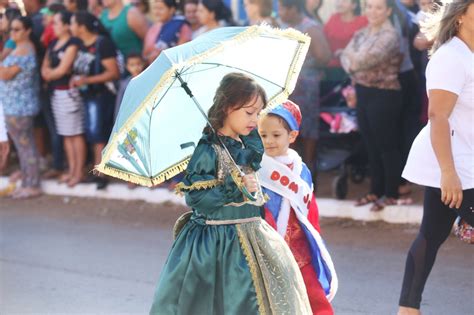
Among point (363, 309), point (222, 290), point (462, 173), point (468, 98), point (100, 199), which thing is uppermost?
point (468, 98)

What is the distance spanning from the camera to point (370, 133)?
28.5 feet

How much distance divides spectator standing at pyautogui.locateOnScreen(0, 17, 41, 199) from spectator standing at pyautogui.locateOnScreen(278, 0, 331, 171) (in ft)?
11.0

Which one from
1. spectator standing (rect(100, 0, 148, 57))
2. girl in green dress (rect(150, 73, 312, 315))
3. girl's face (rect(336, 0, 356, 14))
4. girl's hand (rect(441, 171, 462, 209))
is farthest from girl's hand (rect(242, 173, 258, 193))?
spectator standing (rect(100, 0, 148, 57))

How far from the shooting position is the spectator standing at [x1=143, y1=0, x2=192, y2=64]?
10039mm

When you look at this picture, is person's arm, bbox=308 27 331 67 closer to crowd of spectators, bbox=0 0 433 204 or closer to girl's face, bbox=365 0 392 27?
crowd of spectators, bbox=0 0 433 204

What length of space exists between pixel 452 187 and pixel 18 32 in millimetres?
7213

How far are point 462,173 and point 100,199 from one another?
247 inches

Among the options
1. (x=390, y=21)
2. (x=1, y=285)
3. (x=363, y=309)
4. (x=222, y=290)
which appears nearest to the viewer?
(x=222, y=290)

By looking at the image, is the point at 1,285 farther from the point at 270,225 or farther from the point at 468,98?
the point at 468,98

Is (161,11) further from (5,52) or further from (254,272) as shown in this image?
(254,272)

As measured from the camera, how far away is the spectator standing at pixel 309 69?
9.12 metres

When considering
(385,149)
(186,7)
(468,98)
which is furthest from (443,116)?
(186,7)

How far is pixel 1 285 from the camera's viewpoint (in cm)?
742

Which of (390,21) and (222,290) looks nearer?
(222,290)
